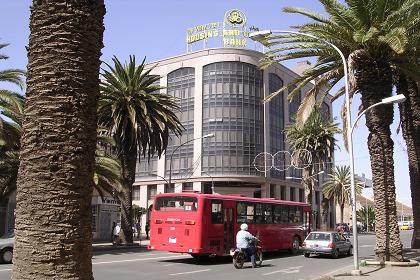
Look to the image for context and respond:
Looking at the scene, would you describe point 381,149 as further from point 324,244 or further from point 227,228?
point 324,244

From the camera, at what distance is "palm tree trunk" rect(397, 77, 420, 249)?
885 inches

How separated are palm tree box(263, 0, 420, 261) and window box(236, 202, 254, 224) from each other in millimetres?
6652

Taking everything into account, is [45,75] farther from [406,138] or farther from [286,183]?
[286,183]

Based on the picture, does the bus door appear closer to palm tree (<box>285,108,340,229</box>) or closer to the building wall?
palm tree (<box>285,108,340,229</box>)

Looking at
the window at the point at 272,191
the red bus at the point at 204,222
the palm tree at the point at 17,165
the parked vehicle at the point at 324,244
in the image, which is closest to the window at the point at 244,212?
the red bus at the point at 204,222

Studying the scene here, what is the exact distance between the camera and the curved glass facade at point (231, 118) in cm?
6525

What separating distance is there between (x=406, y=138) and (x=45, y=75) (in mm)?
21970

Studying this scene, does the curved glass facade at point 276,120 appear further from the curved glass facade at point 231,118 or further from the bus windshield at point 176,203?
the bus windshield at point 176,203

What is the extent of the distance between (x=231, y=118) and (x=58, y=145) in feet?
201

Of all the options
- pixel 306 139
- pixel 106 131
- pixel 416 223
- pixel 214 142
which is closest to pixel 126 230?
pixel 106 131

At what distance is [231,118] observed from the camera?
2591 inches

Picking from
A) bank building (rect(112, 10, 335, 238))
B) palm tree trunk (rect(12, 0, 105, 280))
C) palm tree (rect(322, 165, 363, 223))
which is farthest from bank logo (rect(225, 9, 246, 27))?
palm tree trunk (rect(12, 0, 105, 280))

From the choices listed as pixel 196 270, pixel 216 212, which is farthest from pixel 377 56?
pixel 196 270

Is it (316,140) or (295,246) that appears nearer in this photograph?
(295,246)
